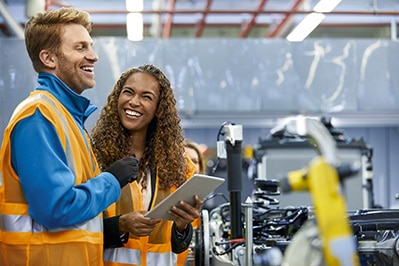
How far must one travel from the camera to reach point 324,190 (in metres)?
1.24

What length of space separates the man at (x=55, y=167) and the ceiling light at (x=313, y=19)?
523 centimetres

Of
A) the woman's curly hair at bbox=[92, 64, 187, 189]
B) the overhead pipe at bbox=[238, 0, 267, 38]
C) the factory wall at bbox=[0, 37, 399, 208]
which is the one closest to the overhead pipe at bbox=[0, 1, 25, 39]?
the factory wall at bbox=[0, 37, 399, 208]

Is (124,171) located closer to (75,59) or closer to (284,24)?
(75,59)

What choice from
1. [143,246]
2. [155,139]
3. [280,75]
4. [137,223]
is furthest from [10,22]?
[137,223]

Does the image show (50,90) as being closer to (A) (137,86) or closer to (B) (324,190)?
(A) (137,86)

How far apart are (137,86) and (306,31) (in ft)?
19.2

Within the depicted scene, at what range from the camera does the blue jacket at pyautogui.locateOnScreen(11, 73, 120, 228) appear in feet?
6.76

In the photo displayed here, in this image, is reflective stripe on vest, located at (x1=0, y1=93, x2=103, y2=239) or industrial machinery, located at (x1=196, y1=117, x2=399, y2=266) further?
reflective stripe on vest, located at (x1=0, y1=93, x2=103, y2=239)

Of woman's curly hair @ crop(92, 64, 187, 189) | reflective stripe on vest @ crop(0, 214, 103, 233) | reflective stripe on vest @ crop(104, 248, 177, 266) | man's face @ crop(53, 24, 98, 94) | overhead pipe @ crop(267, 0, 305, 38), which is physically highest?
overhead pipe @ crop(267, 0, 305, 38)

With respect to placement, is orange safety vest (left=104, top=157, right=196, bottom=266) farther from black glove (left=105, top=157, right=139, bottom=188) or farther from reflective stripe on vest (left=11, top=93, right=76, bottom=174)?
reflective stripe on vest (left=11, top=93, right=76, bottom=174)

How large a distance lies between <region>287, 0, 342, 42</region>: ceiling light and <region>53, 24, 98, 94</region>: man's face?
5.20 meters

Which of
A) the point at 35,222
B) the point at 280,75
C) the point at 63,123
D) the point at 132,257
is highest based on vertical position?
the point at 280,75

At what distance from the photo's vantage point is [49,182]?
2.06 m

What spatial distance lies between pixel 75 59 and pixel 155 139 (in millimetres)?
631
